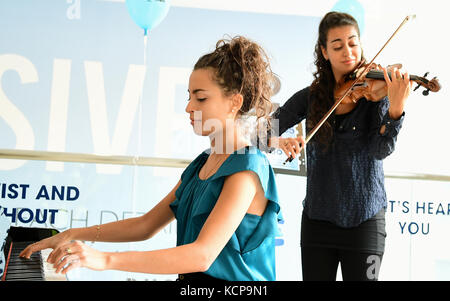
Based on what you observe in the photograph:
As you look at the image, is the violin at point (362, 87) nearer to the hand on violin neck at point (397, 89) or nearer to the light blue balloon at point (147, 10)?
the hand on violin neck at point (397, 89)

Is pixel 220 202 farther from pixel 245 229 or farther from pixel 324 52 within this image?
pixel 324 52

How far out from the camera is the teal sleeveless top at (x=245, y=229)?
3.64 feet

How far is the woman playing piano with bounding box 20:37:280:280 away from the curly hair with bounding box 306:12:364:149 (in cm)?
61

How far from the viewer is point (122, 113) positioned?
3.98 m

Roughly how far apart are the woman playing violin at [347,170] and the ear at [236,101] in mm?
568

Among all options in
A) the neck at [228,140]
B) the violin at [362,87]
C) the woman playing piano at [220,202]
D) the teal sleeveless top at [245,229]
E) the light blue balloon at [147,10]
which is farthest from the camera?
the light blue balloon at [147,10]

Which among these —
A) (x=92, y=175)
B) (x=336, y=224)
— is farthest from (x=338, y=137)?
(x=92, y=175)

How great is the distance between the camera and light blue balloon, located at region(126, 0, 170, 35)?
3250 mm

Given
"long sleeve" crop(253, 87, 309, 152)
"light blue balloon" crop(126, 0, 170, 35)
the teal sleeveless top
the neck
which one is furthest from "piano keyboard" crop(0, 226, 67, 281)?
"light blue balloon" crop(126, 0, 170, 35)

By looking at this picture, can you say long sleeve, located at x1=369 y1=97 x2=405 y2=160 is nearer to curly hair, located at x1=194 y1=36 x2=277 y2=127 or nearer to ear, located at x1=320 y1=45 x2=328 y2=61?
ear, located at x1=320 y1=45 x2=328 y2=61

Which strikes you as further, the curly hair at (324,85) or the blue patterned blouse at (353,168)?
the curly hair at (324,85)

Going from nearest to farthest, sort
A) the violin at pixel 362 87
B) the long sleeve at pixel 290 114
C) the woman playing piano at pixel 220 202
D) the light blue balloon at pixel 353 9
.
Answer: the woman playing piano at pixel 220 202 → the violin at pixel 362 87 → the long sleeve at pixel 290 114 → the light blue balloon at pixel 353 9

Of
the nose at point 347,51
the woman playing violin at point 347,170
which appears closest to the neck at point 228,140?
the woman playing violin at point 347,170
